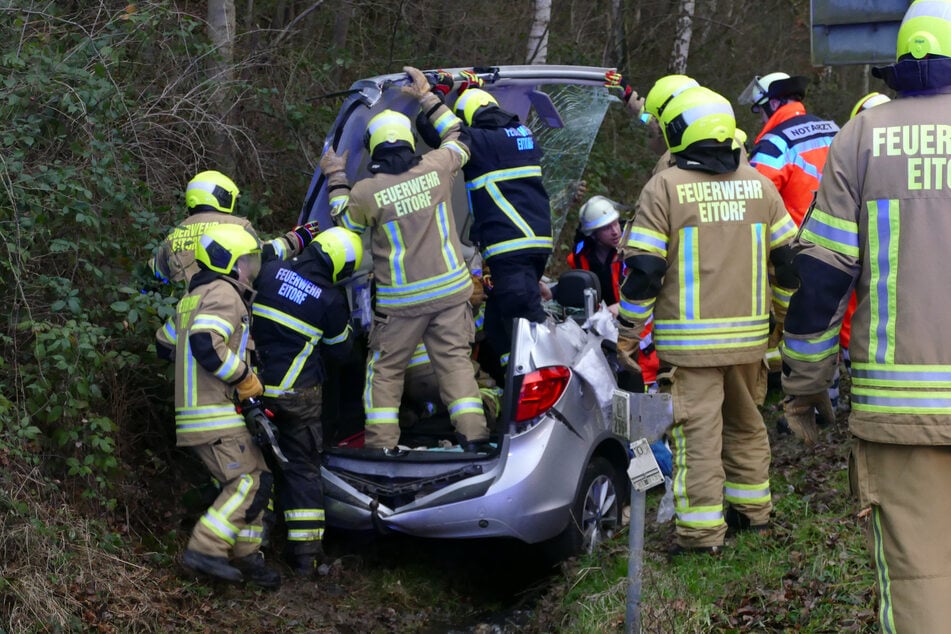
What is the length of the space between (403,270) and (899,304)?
2931mm

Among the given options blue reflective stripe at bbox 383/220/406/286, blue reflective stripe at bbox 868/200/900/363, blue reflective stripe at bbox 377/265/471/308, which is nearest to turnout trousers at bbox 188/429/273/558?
blue reflective stripe at bbox 377/265/471/308

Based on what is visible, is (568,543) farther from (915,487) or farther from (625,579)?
(915,487)

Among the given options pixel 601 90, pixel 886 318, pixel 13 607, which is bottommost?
pixel 13 607

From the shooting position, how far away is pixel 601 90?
6984 millimetres

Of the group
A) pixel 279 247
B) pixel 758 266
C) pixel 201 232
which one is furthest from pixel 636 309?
pixel 201 232

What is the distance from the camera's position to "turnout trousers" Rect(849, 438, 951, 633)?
10.5ft

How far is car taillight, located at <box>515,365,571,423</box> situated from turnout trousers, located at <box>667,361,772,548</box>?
0.54 m

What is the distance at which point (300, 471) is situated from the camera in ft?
17.6

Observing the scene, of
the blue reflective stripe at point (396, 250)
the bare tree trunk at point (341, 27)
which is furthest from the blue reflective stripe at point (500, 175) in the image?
the bare tree trunk at point (341, 27)

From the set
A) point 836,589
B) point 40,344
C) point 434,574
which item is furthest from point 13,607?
point 836,589

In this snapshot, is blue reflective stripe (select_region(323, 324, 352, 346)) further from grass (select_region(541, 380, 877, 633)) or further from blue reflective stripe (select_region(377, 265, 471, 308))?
grass (select_region(541, 380, 877, 633))

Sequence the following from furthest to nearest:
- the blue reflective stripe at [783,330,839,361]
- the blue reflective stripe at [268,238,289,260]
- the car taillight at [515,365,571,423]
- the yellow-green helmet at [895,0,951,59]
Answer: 1. the blue reflective stripe at [268,238,289,260]
2. the car taillight at [515,365,571,423]
3. the blue reflective stripe at [783,330,839,361]
4. the yellow-green helmet at [895,0,951,59]

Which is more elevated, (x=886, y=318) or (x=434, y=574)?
(x=886, y=318)

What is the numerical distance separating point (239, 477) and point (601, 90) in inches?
132
